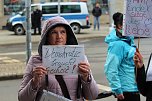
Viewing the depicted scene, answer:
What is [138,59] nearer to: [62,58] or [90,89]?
[90,89]

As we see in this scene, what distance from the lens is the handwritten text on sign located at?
3.80 m

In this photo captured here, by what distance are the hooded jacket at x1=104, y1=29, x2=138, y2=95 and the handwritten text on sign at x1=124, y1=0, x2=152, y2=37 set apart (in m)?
1.12

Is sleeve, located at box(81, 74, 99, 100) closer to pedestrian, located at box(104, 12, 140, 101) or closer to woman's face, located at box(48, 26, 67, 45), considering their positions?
woman's face, located at box(48, 26, 67, 45)

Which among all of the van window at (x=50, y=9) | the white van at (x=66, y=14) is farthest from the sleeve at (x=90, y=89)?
the van window at (x=50, y=9)

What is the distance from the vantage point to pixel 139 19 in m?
3.82

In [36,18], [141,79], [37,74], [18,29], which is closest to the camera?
[37,74]

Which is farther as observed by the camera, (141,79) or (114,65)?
(114,65)

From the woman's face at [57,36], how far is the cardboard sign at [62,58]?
0.07m

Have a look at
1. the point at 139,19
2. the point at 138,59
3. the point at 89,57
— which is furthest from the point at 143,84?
the point at 89,57

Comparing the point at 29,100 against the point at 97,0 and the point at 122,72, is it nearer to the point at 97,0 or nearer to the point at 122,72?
the point at 122,72

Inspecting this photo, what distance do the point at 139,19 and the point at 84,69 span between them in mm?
851

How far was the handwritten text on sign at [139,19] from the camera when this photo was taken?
380 centimetres

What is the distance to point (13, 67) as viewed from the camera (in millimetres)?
13578

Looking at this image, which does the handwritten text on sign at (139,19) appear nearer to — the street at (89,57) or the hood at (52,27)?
the hood at (52,27)
